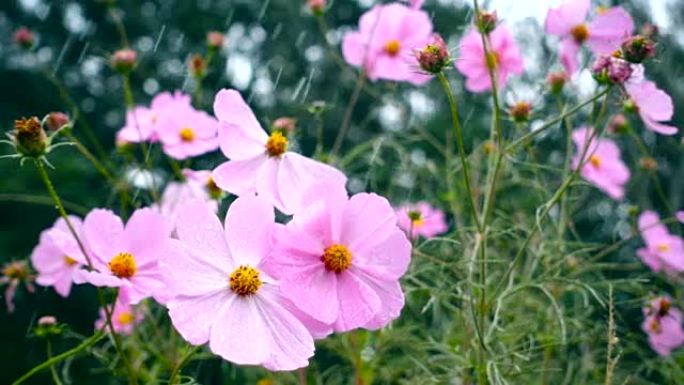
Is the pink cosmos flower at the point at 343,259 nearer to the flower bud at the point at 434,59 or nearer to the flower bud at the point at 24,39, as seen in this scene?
the flower bud at the point at 434,59

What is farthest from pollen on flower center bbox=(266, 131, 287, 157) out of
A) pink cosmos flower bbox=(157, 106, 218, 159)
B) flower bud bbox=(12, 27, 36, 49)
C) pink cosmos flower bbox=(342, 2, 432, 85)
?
flower bud bbox=(12, 27, 36, 49)

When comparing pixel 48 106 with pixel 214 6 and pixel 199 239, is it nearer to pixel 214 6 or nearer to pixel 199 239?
pixel 214 6

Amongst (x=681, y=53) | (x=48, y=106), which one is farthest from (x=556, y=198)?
(x=48, y=106)

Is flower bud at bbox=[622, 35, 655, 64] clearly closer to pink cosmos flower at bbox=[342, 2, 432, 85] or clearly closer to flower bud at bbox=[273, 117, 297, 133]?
flower bud at bbox=[273, 117, 297, 133]

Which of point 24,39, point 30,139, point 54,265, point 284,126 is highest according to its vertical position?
point 30,139

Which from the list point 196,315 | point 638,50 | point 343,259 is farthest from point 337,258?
point 638,50

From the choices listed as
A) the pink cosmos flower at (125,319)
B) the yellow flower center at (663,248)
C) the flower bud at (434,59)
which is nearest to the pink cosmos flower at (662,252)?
the yellow flower center at (663,248)

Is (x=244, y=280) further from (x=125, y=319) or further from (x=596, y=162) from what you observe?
(x=596, y=162)
